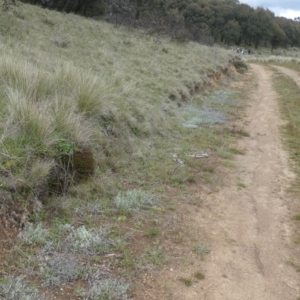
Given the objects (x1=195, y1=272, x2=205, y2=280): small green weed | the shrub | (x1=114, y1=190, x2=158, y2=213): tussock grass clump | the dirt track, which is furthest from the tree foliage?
the shrub

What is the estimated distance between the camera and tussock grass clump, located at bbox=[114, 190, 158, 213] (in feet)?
14.9

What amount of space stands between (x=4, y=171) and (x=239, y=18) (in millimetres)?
61827

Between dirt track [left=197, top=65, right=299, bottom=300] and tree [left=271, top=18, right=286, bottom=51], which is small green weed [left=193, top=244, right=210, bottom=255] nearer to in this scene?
dirt track [left=197, top=65, right=299, bottom=300]

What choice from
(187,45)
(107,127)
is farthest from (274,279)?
(187,45)

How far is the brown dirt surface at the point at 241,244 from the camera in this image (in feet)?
11.1

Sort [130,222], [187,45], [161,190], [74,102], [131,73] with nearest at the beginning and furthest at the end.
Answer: [130,222] → [161,190] → [74,102] → [131,73] → [187,45]

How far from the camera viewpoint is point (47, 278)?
10.3 ft

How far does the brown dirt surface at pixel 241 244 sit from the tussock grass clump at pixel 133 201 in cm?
50

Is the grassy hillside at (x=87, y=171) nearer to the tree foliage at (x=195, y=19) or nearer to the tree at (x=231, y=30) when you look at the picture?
the tree foliage at (x=195, y=19)

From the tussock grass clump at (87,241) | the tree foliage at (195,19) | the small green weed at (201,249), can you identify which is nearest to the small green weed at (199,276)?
the small green weed at (201,249)

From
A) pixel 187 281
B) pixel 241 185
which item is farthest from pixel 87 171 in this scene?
pixel 241 185

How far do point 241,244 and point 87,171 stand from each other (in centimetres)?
201

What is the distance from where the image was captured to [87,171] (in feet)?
15.9

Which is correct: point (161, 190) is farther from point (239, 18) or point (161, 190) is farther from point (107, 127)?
point (239, 18)
